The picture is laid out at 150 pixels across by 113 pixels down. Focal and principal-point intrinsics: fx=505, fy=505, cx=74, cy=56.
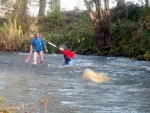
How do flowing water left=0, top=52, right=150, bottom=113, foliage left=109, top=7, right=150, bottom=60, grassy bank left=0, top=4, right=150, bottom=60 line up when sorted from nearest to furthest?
1. flowing water left=0, top=52, right=150, bottom=113
2. foliage left=109, top=7, right=150, bottom=60
3. grassy bank left=0, top=4, right=150, bottom=60

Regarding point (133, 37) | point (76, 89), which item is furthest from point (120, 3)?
point (76, 89)

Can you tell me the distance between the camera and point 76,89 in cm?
1602

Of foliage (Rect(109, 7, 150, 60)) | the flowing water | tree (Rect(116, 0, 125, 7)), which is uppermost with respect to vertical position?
tree (Rect(116, 0, 125, 7))

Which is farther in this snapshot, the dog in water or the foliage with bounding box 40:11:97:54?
the foliage with bounding box 40:11:97:54

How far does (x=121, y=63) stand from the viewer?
85.8 ft

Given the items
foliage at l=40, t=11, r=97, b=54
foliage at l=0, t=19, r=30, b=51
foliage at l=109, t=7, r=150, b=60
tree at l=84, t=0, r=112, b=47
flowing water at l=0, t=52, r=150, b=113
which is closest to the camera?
flowing water at l=0, t=52, r=150, b=113

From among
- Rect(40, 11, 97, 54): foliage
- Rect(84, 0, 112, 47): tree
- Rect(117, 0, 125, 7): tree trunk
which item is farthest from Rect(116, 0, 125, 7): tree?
Rect(84, 0, 112, 47): tree

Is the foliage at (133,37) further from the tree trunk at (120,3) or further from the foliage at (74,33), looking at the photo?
the tree trunk at (120,3)

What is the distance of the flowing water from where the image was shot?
494 inches

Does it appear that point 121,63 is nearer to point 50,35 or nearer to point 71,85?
point 71,85

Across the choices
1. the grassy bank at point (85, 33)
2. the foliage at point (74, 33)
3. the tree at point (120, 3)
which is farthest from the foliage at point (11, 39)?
the tree at point (120, 3)

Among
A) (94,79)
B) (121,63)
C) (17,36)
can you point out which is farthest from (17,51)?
(94,79)

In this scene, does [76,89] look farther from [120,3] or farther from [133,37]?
[120,3]

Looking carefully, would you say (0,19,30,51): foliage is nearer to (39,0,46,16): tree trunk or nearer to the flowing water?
(39,0,46,16): tree trunk
